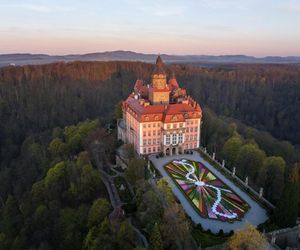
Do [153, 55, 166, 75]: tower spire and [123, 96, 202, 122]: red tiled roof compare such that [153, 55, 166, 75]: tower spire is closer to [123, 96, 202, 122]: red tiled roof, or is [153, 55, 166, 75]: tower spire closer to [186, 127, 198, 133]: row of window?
[123, 96, 202, 122]: red tiled roof

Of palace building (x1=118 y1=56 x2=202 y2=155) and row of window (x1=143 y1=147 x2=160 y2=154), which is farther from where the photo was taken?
row of window (x1=143 y1=147 x2=160 y2=154)

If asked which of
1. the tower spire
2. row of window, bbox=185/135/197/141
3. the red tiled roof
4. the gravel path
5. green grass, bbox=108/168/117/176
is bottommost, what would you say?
green grass, bbox=108/168/117/176

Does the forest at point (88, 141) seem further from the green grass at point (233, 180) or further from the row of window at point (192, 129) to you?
the row of window at point (192, 129)

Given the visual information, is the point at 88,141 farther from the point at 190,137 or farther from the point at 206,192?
the point at 206,192

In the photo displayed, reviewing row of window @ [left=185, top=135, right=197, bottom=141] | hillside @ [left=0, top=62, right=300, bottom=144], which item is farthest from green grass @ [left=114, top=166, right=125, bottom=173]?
hillside @ [left=0, top=62, right=300, bottom=144]

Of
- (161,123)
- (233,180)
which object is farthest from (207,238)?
(161,123)

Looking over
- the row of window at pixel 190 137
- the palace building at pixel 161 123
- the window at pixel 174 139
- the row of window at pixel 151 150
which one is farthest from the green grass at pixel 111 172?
the row of window at pixel 190 137
